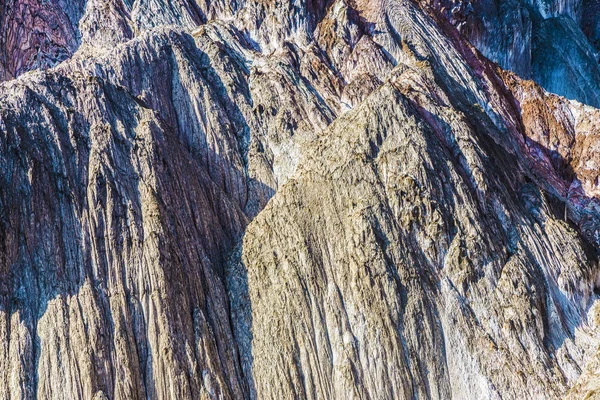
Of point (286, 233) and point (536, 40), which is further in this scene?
point (536, 40)

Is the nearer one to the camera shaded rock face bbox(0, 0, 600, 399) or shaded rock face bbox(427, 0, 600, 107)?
shaded rock face bbox(0, 0, 600, 399)

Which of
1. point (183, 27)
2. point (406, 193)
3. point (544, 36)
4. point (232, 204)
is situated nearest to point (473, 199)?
point (406, 193)

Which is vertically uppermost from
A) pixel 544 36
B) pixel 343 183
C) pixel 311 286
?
pixel 544 36

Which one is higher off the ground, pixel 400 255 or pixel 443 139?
pixel 443 139

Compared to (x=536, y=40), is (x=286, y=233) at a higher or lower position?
lower

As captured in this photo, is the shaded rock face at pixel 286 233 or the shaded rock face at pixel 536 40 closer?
the shaded rock face at pixel 286 233

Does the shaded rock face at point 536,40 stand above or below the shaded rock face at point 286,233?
above

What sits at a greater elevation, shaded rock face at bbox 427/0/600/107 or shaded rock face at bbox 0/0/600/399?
shaded rock face at bbox 427/0/600/107

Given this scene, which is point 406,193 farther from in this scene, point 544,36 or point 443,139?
point 544,36
